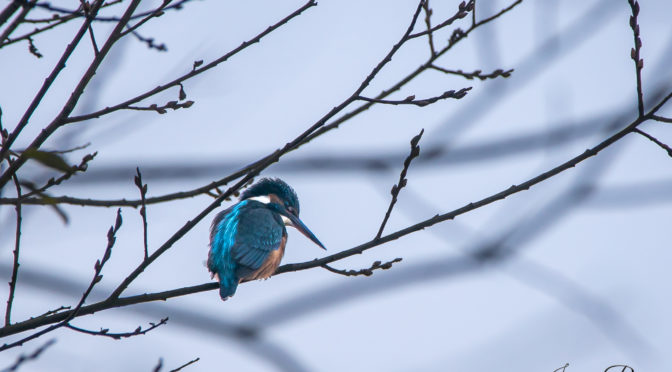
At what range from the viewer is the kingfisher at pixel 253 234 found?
454 cm

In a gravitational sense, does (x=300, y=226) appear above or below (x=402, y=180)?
above

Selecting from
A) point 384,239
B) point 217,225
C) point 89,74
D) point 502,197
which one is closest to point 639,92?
point 502,197

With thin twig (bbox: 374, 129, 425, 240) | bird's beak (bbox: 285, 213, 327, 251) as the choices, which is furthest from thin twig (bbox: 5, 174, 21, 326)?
bird's beak (bbox: 285, 213, 327, 251)

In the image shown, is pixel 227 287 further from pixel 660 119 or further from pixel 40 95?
pixel 660 119

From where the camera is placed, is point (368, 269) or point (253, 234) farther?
point (253, 234)

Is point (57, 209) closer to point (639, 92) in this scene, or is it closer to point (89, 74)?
point (89, 74)

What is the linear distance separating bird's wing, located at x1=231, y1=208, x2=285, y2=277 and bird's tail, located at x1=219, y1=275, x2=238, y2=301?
0.44 ft

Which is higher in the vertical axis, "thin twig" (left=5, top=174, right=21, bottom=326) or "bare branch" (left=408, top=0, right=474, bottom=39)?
"bare branch" (left=408, top=0, right=474, bottom=39)

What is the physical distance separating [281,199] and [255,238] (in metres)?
0.99

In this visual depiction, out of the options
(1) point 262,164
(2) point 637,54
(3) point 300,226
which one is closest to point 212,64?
(1) point 262,164

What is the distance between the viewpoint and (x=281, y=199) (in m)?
5.78

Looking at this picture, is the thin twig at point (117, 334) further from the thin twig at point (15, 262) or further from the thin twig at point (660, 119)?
the thin twig at point (660, 119)

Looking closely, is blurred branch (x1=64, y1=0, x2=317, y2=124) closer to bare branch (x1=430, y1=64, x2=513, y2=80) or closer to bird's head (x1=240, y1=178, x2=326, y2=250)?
bare branch (x1=430, y1=64, x2=513, y2=80)

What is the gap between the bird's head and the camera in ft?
18.6
